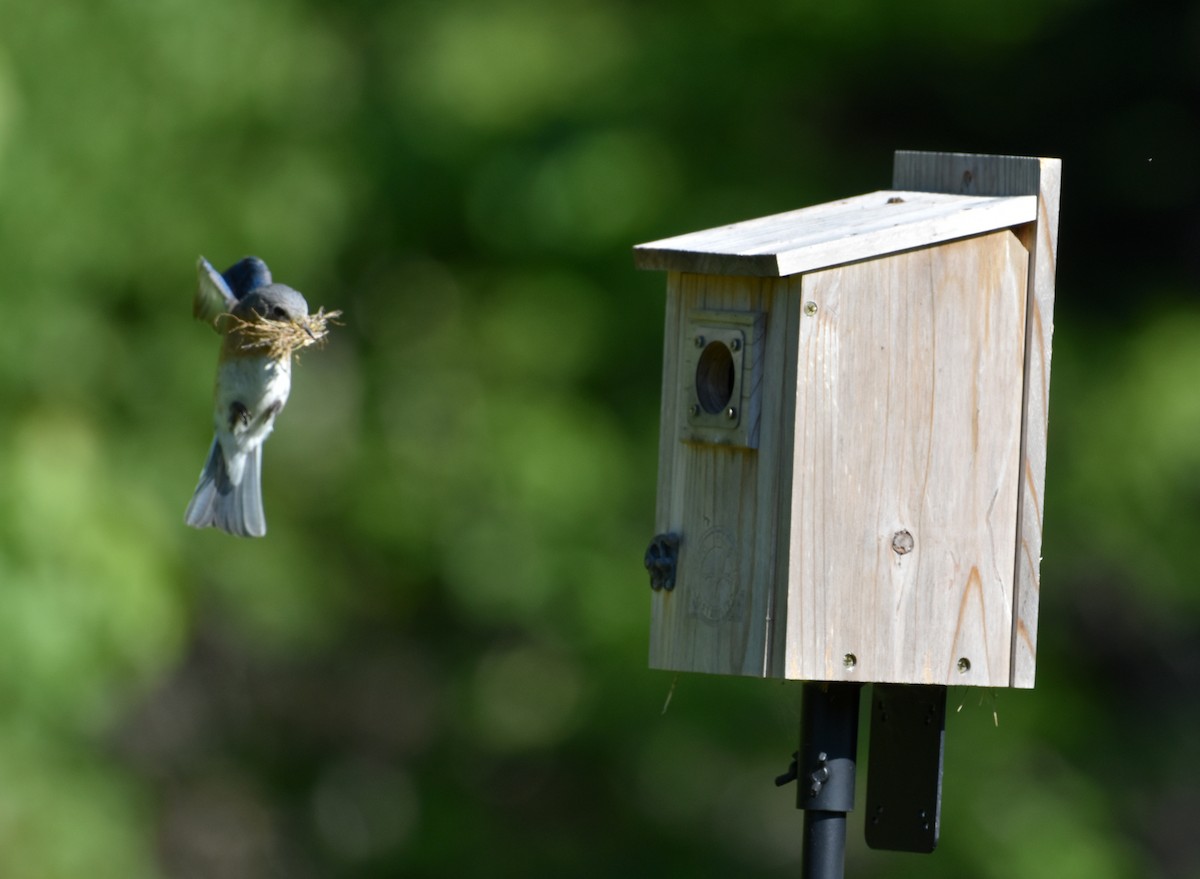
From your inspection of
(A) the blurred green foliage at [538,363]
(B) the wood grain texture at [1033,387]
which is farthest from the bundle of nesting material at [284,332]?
(A) the blurred green foliage at [538,363]

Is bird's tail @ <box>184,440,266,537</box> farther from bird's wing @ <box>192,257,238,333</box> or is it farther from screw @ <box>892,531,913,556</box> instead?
screw @ <box>892,531,913,556</box>

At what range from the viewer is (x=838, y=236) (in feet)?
8.71

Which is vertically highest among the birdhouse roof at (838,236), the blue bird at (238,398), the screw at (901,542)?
the birdhouse roof at (838,236)

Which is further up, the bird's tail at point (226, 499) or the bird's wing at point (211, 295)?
the bird's wing at point (211, 295)

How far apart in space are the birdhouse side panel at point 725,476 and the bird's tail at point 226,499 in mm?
675

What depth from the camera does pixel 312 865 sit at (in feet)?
27.6

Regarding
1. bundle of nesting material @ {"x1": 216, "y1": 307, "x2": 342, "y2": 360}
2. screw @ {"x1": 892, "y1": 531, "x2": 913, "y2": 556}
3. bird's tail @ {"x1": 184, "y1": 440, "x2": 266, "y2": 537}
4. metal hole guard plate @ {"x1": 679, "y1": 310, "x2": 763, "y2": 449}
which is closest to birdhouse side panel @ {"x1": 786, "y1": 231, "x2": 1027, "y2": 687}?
screw @ {"x1": 892, "y1": 531, "x2": 913, "y2": 556}

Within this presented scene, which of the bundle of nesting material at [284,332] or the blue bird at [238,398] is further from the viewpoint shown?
the blue bird at [238,398]

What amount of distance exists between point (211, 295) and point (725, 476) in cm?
85

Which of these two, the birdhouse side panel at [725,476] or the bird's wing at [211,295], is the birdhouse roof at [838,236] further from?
the bird's wing at [211,295]

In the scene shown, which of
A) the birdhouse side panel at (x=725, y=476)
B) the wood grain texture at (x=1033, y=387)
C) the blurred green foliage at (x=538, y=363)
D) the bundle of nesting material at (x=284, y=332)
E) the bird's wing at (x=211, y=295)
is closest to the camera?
the bundle of nesting material at (x=284, y=332)

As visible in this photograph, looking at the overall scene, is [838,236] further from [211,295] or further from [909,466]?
[211,295]

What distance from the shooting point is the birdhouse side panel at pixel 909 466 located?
264cm

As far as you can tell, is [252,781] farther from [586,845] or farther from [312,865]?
[586,845]
